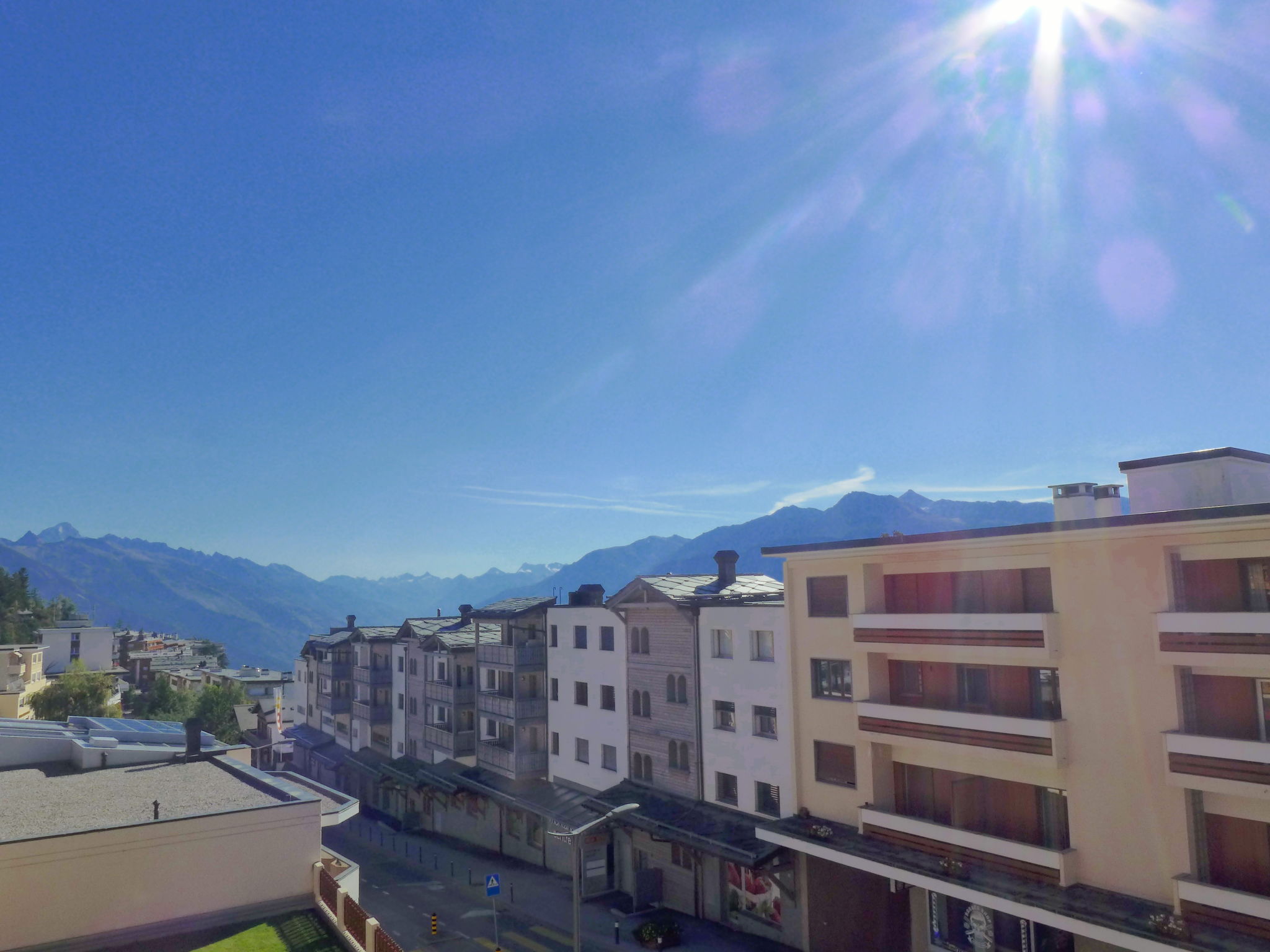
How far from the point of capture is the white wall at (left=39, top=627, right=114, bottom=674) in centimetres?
10656

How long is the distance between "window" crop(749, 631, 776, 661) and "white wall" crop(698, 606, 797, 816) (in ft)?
0.53

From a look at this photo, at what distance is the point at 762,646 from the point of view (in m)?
37.3

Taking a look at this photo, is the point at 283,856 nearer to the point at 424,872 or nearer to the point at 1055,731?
the point at 1055,731

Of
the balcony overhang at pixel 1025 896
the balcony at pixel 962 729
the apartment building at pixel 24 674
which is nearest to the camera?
the balcony overhang at pixel 1025 896

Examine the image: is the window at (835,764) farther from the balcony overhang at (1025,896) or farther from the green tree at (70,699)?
the green tree at (70,699)

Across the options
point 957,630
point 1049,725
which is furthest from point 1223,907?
point 957,630

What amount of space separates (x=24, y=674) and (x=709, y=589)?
67.7m

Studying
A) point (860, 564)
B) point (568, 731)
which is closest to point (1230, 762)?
point (860, 564)

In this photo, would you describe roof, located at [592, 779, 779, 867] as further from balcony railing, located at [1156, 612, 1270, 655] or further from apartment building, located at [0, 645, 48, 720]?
apartment building, located at [0, 645, 48, 720]

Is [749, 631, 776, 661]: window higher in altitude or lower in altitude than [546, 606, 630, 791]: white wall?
higher

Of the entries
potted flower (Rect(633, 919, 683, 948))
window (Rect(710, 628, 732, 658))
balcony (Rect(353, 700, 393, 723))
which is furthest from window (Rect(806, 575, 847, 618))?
balcony (Rect(353, 700, 393, 723))

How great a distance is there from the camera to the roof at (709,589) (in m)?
40.4

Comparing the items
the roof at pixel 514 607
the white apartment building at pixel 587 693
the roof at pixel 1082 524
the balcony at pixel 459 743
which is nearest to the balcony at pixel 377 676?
the balcony at pixel 459 743

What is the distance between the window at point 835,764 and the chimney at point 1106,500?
12.9 meters
